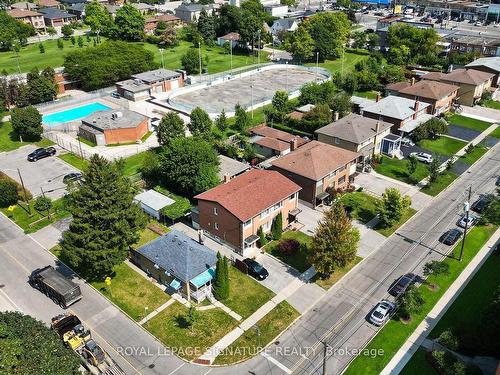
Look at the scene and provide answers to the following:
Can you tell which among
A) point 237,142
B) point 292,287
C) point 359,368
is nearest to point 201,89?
point 237,142

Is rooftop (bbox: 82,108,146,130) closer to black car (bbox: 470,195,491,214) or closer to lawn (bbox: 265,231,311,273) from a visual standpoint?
lawn (bbox: 265,231,311,273)

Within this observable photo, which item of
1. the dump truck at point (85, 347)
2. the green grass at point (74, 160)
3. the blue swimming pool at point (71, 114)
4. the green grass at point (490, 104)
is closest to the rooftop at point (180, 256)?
the dump truck at point (85, 347)

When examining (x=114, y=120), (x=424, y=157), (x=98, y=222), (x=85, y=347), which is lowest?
(x=424, y=157)

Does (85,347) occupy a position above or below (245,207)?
below

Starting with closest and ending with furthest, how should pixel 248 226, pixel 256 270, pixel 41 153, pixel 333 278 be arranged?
pixel 256 270
pixel 333 278
pixel 248 226
pixel 41 153

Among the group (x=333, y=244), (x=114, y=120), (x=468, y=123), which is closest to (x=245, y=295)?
(x=333, y=244)

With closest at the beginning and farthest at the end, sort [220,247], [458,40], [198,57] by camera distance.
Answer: [220,247] → [198,57] → [458,40]

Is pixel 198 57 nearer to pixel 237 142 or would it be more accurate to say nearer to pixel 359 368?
pixel 237 142

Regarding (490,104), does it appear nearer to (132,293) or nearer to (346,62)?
(346,62)
